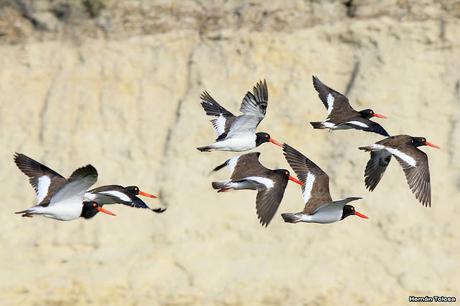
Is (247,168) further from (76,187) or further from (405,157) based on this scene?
(76,187)

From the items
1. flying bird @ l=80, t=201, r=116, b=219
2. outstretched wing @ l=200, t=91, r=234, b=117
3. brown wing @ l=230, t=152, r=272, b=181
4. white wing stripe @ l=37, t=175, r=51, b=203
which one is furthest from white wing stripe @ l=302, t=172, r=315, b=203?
white wing stripe @ l=37, t=175, r=51, b=203

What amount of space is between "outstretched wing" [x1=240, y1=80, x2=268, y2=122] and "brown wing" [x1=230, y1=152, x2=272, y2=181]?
0.61 meters

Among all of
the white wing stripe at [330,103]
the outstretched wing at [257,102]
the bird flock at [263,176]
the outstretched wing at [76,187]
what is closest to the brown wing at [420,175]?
the bird flock at [263,176]

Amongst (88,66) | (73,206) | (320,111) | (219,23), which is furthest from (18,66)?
(73,206)

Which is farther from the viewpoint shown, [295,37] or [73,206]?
[295,37]

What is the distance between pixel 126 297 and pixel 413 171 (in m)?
6.16

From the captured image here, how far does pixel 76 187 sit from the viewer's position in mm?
19859

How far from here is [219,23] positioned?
26.6 meters

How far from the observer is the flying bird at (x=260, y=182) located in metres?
19.5

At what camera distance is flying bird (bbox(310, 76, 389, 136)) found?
71.2ft

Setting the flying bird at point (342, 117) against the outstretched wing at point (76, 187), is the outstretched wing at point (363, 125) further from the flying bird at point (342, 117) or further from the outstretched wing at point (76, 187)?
the outstretched wing at point (76, 187)

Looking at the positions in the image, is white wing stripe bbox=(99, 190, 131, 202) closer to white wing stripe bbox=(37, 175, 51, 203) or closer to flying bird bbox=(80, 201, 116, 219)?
white wing stripe bbox=(37, 175, 51, 203)

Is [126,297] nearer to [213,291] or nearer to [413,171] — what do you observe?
[213,291]

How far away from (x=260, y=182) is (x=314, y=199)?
2.59ft
